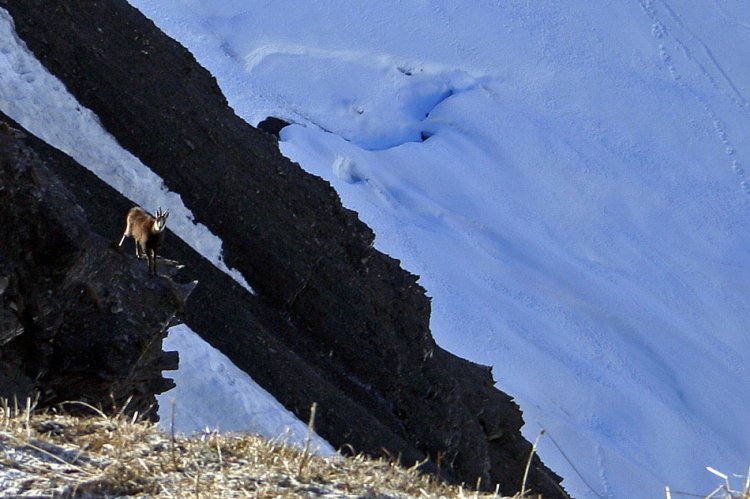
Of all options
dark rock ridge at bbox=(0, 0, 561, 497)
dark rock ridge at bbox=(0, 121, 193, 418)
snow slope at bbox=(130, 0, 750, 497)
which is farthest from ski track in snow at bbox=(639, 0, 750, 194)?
dark rock ridge at bbox=(0, 121, 193, 418)

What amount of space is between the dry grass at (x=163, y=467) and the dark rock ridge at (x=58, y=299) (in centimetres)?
732

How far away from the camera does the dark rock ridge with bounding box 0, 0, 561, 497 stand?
2152 centimetres

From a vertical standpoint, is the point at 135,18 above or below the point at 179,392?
above

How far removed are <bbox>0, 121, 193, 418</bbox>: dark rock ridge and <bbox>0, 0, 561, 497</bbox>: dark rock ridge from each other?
5615 millimetres

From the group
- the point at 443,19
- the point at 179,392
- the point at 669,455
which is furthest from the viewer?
the point at 443,19

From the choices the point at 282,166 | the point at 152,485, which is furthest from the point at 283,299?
the point at 152,485

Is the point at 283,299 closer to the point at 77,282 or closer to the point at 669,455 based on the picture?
the point at 77,282

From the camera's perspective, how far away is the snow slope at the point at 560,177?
42.2m

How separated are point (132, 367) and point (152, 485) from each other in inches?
377

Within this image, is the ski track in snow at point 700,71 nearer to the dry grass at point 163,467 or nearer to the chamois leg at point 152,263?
the chamois leg at point 152,263

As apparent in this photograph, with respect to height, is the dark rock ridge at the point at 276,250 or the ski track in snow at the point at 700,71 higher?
the ski track in snow at the point at 700,71

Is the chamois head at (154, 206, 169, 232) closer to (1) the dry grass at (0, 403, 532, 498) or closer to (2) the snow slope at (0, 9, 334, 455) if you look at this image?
(2) the snow slope at (0, 9, 334, 455)

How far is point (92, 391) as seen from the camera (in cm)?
1387

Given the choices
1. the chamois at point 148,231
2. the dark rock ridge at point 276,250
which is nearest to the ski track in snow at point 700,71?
the dark rock ridge at point 276,250
